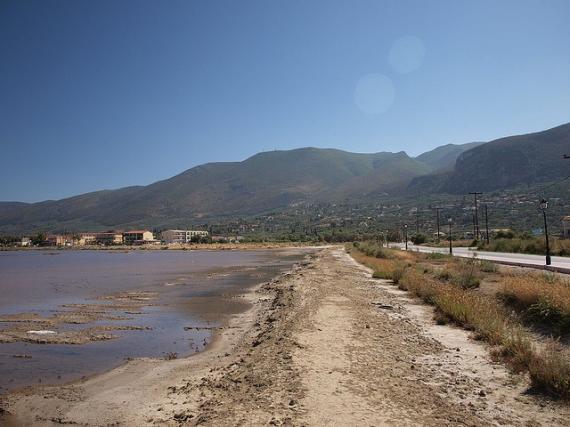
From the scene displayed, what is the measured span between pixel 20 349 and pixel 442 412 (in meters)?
12.4

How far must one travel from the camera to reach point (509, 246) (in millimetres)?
49531

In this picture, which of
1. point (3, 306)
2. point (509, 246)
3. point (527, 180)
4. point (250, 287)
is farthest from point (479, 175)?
point (3, 306)

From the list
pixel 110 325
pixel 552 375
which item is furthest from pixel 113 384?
pixel 110 325

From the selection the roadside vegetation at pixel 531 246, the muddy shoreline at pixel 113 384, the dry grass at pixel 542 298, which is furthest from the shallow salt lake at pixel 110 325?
the roadside vegetation at pixel 531 246

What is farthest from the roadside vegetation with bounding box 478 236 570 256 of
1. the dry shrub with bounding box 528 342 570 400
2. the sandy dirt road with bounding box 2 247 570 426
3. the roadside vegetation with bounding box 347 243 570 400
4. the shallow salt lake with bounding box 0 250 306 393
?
the dry shrub with bounding box 528 342 570 400

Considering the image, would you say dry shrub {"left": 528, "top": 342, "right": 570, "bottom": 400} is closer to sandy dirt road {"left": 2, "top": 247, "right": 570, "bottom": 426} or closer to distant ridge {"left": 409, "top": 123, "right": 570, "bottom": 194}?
sandy dirt road {"left": 2, "top": 247, "right": 570, "bottom": 426}

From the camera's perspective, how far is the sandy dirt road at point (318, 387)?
6930 millimetres

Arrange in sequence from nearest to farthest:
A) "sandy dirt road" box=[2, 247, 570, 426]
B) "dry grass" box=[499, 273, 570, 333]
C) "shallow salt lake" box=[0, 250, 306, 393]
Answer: "sandy dirt road" box=[2, 247, 570, 426] < "dry grass" box=[499, 273, 570, 333] < "shallow salt lake" box=[0, 250, 306, 393]

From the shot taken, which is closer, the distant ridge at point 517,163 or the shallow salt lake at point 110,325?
the shallow salt lake at point 110,325

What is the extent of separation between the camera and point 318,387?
319 inches

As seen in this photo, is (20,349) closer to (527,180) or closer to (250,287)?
(250,287)

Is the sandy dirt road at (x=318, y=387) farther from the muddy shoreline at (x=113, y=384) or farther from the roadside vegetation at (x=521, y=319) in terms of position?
the roadside vegetation at (x=521, y=319)

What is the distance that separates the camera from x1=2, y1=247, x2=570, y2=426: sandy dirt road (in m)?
6.93

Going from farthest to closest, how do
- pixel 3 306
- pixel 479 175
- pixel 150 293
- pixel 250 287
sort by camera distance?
pixel 479 175 → pixel 250 287 → pixel 150 293 → pixel 3 306
